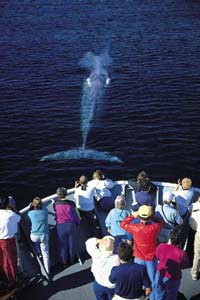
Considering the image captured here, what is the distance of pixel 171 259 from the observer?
447 inches

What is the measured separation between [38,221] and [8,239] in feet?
4.03

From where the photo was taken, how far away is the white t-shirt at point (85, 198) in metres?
15.4

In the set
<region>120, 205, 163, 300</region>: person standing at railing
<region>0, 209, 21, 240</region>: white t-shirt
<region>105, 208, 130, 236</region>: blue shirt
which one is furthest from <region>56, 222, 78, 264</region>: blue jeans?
<region>120, 205, 163, 300</region>: person standing at railing

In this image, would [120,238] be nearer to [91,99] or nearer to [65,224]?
[65,224]

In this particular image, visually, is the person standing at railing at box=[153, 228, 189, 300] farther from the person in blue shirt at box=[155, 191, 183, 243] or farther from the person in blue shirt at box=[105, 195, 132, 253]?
the person in blue shirt at box=[155, 191, 183, 243]

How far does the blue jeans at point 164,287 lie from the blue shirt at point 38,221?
3798 mm

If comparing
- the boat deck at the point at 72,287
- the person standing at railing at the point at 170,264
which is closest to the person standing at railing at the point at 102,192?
the boat deck at the point at 72,287

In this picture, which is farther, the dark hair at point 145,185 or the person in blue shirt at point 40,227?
the dark hair at point 145,185

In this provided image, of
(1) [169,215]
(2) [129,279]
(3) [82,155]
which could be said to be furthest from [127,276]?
(3) [82,155]

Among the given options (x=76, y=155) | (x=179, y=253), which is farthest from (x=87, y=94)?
(x=179, y=253)

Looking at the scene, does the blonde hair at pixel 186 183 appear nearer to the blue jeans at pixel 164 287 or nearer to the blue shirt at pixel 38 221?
the blue jeans at pixel 164 287

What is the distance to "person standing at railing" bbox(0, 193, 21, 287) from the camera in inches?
501

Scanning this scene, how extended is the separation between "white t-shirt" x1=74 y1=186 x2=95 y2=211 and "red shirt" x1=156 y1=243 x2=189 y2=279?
438 cm

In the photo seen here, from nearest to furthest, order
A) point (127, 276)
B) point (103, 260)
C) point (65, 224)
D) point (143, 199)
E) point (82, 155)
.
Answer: point (127, 276) → point (103, 260) → point (65, 224) → point (143, 199) → point (82, 155)
